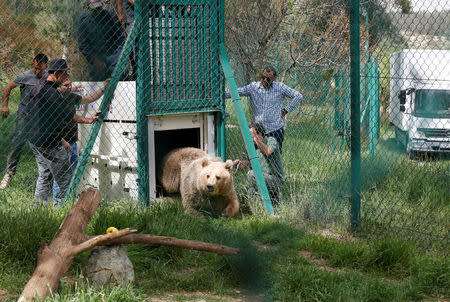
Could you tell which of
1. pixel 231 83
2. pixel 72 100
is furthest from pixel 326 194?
pixel 72 100

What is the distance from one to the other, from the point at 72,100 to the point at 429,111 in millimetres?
4518

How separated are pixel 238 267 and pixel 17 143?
13.7ft

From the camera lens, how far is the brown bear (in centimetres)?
642

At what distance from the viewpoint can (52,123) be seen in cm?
625

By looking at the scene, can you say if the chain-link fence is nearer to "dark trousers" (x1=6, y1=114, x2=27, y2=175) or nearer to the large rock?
"dark trousers" (x1=6, y1=114, x2=27, y2=175)

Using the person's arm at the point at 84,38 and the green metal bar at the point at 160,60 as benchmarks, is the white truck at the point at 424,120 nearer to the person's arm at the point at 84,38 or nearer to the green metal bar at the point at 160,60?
the green metal bar at the point at 160,60

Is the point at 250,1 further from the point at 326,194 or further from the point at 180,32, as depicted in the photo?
the point at 326,194

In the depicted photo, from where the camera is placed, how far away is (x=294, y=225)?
229 inches

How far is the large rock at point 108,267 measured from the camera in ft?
12.9

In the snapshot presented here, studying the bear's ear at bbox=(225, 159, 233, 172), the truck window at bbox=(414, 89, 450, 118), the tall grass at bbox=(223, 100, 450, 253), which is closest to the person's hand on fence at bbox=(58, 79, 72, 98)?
the bear's ear at bbox=(225, 159, 233, 172)

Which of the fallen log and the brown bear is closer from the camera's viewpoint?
the fallen log

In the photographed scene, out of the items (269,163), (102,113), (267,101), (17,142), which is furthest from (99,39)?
(269,163)

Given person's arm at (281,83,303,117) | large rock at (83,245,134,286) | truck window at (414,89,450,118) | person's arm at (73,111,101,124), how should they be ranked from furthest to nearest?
1. person's arm at (281,83,303,117)
2. truck window at (414,89,450,118)
3. person's arm at (73,111,101,124)
4. large rock at (83,245,134,286)

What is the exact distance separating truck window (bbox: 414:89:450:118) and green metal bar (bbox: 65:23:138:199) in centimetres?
Answer: 381
